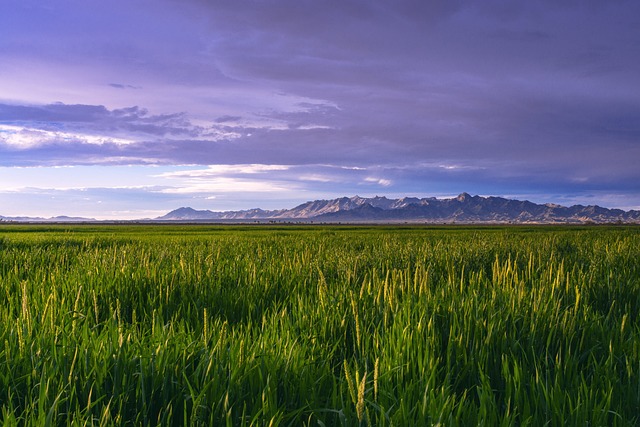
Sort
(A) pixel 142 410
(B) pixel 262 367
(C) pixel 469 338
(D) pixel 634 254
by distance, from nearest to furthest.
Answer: (A) pixel 142 410, (B) pixel 262 367, (C) pixel 469 338, (D) pixel 634 254

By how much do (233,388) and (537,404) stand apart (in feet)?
5.73

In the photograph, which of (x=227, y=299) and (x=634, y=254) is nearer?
(x=227, y=299)

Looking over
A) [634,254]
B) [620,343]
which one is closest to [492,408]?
[620,343]

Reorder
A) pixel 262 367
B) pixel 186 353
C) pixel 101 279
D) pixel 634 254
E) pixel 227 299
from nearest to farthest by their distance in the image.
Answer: pixel 262 367
pixel 186 353
pixel 227 299
pixel 101 279
pixel 634 254

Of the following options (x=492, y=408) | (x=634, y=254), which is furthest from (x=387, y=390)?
(x=634, y=254)

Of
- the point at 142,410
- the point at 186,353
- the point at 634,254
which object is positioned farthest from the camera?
the point at 634,254

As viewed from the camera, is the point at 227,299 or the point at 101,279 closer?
the point at 227,299

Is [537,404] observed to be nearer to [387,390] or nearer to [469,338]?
[387,390]

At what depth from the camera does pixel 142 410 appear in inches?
102

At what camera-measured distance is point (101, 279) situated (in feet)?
21.3

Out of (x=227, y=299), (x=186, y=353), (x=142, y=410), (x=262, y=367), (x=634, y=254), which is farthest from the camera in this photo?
(x=634, y=254)

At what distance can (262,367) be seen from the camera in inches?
115

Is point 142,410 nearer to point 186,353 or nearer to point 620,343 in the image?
point 186,353

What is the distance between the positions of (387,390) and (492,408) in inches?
24.8
